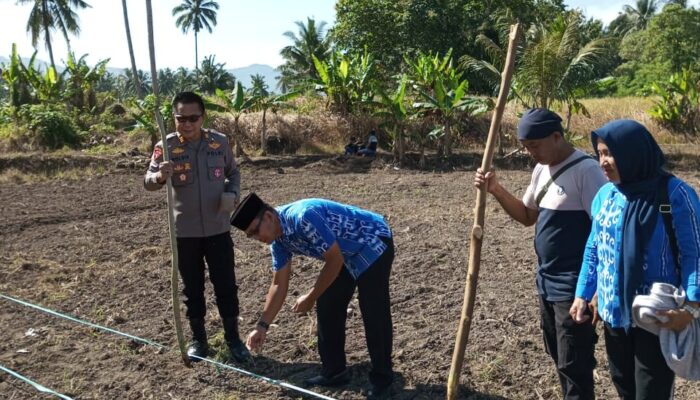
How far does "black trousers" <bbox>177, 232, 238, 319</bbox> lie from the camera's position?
168 inches

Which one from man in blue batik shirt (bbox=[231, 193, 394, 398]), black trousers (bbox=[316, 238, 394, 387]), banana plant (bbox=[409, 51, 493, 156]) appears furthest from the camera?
banana plant (bbox=[409, 51, 493, 156])

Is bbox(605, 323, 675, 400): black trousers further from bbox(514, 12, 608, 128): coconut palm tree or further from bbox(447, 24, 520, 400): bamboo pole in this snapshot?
bbox(514, 12, 608, 128): coconut palm tree

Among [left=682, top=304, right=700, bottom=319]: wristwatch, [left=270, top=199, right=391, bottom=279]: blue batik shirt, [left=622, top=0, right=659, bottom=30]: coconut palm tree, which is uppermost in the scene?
[left=622, top=0, right=659, bottom=30]: coconut palm tree

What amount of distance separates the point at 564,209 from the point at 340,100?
1616 centimetres

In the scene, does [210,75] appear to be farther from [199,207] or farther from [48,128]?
[199,207]

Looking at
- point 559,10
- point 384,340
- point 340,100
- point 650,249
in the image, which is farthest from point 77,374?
point 559,10

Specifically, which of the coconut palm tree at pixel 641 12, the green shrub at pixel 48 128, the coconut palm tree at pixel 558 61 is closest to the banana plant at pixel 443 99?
the coconut palm tree at pixel 558 61

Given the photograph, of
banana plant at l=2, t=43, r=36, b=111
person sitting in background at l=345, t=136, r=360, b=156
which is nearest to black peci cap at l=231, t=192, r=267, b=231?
person sitting in background at l=345, t=136, r=360, b=156

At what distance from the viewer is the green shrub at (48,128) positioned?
58.7 ft

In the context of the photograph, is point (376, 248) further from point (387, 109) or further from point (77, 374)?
point (387, 109)

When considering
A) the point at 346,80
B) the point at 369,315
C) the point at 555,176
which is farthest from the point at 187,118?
the point at 346,80

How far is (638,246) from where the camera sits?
7.75 feet

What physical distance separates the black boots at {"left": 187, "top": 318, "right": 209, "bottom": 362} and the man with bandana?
2.42m

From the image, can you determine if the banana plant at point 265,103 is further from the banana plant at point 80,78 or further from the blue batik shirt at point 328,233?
the blue batik shirt at point 328,233
